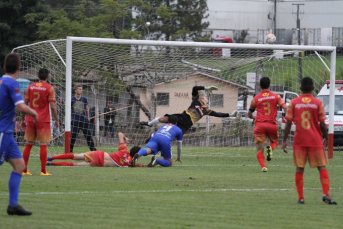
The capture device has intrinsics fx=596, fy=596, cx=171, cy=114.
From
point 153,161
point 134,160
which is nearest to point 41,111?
point 134,160

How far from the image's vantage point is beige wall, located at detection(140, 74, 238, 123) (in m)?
22.2

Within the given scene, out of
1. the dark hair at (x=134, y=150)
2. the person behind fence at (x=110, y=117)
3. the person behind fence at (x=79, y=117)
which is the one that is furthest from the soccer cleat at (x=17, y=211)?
the person behind fence at (x=110, y=117)

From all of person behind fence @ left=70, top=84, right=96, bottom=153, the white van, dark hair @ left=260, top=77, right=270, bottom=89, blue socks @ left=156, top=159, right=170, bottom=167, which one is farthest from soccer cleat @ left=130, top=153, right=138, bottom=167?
the white van

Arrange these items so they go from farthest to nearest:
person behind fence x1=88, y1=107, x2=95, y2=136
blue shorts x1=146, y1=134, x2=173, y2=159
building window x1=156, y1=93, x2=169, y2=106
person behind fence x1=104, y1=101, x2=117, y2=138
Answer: building window x1=156, y1=93, x2=169, y2=106 < person behind fence x1=104, y1=101, x2=117, y2=138 < person behind fence x1=88, y1=107, x2=95, y2=136 < blue shorts x1=146, y1=134, x2=173, y2=159

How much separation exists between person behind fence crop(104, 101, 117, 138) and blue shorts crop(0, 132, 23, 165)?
13.4 metres

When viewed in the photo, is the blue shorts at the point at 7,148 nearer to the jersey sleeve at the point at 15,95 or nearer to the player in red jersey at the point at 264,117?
the jersey sleeve at the point at 15,95

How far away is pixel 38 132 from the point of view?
A: 11672 millimetres

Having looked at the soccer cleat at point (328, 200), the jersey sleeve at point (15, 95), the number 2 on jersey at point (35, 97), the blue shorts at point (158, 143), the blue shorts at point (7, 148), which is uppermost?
the jersey sleeve at point (15, 95)

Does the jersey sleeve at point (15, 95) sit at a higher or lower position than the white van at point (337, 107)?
higher

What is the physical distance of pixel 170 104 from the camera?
74.9 ft

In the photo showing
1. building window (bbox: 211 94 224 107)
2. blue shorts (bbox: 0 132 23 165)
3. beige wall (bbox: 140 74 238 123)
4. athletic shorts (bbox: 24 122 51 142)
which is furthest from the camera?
building window (bbox: 211 94 224 107)

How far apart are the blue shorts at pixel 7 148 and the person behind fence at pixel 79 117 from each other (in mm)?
10048

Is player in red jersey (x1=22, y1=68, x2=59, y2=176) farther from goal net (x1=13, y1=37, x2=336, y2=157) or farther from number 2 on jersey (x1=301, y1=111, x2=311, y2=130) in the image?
goal net (x1=13, y1=37, x2=336, y2=157)

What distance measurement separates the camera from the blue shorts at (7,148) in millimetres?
7305
